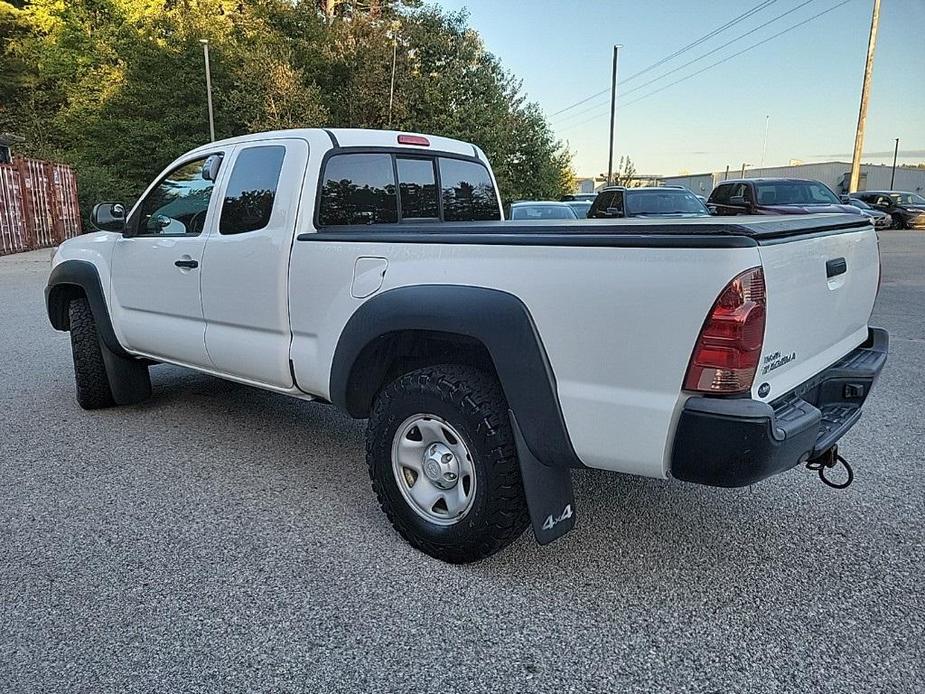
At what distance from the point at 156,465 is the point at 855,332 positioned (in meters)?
3.72

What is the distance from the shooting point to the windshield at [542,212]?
13461mm

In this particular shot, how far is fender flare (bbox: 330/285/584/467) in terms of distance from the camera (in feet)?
8.25

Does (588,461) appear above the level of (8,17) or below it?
below

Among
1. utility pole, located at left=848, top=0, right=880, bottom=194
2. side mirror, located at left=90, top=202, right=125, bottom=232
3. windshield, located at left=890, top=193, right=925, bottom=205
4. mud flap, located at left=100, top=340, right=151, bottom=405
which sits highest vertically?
utility pole, located at left=848, top=0, right=880, bottom=194

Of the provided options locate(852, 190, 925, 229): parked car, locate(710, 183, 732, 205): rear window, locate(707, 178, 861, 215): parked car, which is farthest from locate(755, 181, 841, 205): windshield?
locate(852, 190, 925, 229): parked car

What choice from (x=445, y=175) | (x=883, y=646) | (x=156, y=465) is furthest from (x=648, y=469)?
(x=156, y=465)

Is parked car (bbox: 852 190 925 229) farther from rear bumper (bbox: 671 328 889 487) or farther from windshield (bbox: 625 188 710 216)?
rear bumper (bbox: 671 328 889 487)

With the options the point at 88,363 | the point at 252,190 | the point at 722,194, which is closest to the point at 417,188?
the point at 252,190

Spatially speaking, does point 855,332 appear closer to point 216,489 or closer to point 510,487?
point 510,487

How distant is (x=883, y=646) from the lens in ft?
7.75

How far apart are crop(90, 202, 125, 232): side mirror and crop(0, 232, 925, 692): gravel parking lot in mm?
1430

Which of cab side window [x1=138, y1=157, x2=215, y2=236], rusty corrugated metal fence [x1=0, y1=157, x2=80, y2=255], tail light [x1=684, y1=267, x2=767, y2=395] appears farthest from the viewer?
rusty corrugated metal fence [x1=0, y1=157, x2=80, y2=255]

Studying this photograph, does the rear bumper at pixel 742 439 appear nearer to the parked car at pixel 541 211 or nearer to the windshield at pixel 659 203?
the windshield at pixel 659 203

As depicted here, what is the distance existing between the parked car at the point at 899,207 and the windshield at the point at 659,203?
18604 mm
